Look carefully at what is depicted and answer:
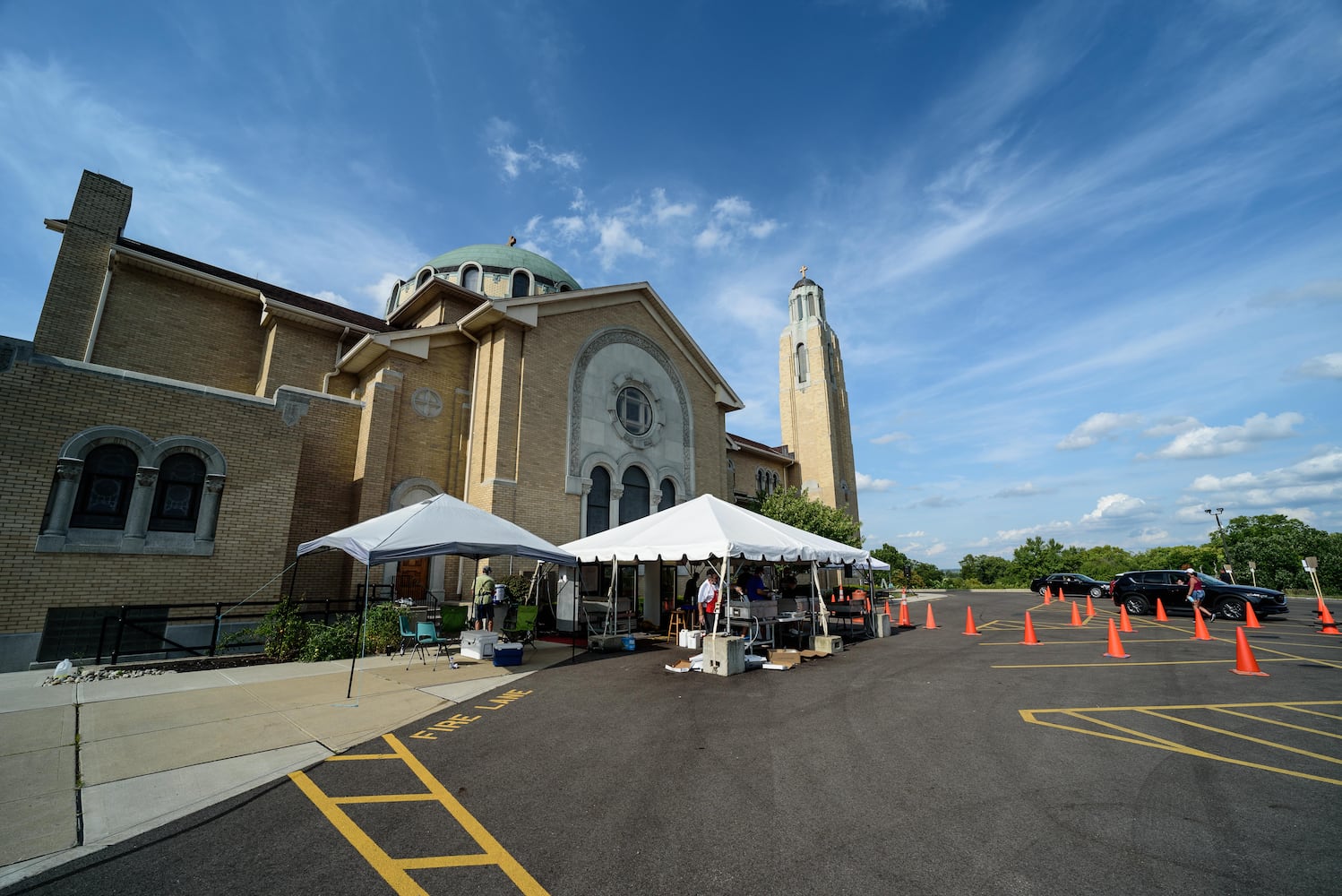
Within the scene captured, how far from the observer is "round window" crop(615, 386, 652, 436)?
20984 millimetres

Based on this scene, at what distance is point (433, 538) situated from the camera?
9.86 m

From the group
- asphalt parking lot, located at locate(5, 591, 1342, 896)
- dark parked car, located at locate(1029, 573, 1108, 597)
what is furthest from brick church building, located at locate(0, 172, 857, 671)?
dark parked car, located at locate(1029, 573, 1108, 597)

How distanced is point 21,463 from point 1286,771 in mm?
18801

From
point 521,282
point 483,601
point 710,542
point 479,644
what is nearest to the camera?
point 710,542

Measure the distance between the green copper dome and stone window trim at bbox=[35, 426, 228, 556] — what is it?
18194 millimetres

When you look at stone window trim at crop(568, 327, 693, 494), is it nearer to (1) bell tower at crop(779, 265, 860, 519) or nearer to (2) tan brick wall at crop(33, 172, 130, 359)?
(2) tan brick wall at crop(33, 172, 130, 359)

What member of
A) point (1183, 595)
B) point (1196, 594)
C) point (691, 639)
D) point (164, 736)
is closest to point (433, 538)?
point (164, 736)

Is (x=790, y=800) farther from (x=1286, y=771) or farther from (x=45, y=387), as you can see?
(x=45, y=387)

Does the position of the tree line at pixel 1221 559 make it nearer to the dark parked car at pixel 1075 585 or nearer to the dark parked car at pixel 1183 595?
the dark parked car at pixel 1075 585

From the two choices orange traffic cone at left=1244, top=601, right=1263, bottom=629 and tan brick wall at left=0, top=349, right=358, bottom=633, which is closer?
tan brick wall at left=0, top=349, right=358, bottom=633

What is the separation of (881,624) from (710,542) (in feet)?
26.1

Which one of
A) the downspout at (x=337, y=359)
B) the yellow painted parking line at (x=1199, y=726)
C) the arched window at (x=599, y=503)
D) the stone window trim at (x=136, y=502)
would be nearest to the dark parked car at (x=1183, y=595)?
the yellow painted parking line at (x=1199, y=726)

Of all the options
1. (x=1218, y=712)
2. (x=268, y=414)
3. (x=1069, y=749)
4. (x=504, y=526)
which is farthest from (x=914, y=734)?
(x=268, y=414)

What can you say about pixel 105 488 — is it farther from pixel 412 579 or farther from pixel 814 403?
pixel 814 403
